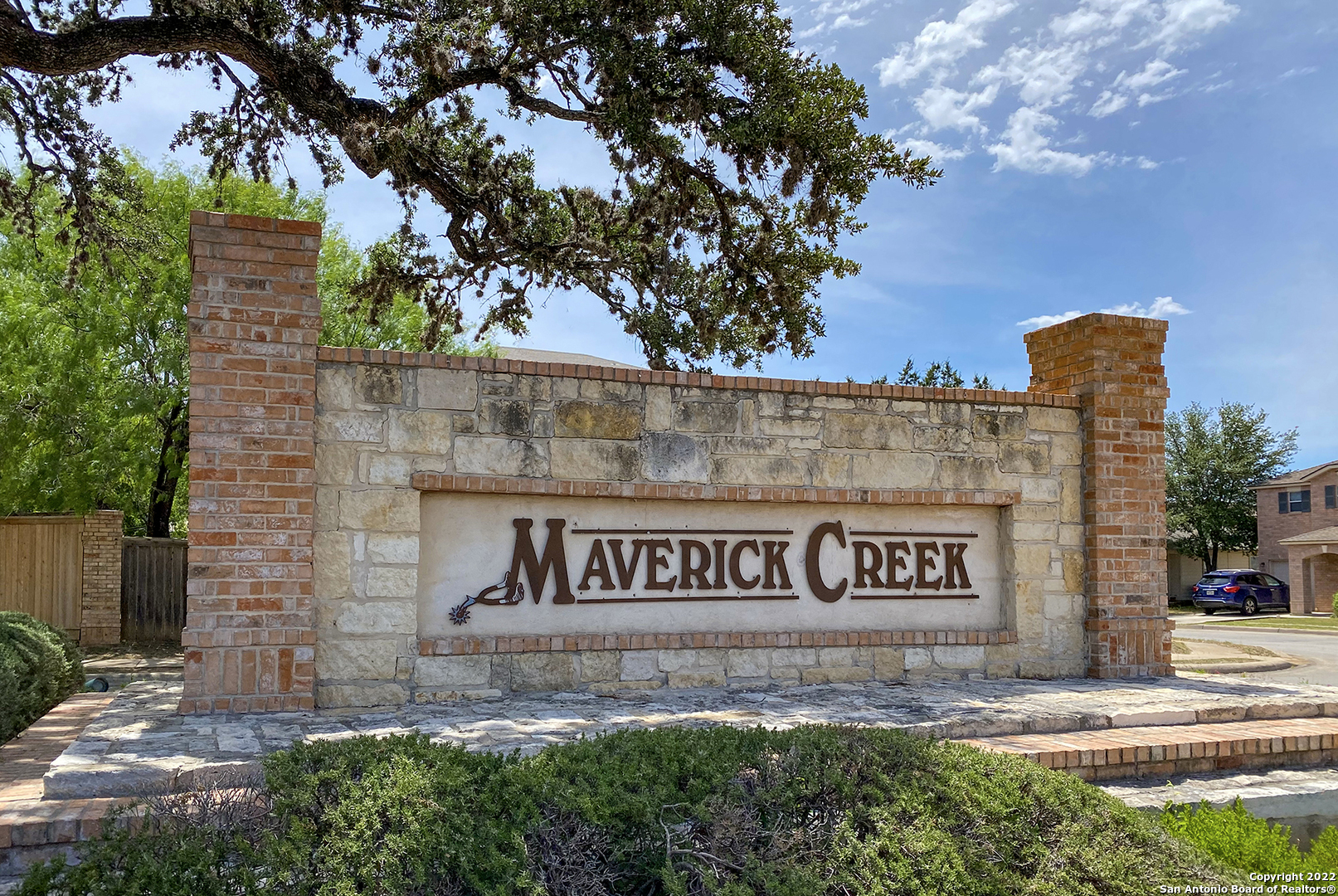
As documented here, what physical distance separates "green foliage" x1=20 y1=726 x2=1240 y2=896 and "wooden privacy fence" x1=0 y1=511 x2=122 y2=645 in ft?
50.4

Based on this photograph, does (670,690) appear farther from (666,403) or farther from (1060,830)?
(1060,830)

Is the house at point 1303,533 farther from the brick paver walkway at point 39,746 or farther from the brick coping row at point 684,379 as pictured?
the brick paver walkway at point 39,746

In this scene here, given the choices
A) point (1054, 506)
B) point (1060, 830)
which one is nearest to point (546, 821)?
point (1060, 830)

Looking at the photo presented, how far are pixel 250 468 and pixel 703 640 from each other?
3182 mm

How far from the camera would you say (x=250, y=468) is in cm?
577

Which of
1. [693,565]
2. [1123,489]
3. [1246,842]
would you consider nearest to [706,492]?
[693,565]

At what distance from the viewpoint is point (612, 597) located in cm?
662

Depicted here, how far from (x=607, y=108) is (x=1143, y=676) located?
6.56 m

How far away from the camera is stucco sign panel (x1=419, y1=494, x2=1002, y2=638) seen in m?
6.40

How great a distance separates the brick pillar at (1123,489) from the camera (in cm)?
761

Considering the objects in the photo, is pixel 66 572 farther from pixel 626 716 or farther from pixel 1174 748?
pixel 1174 748

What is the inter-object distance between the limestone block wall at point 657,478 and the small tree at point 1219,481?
3291cm

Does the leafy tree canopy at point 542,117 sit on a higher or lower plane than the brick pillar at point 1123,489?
higher

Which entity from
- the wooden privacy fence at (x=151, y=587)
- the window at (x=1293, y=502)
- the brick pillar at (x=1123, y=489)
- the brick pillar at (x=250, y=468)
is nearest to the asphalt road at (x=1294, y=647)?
the brick pillar at (x=1123, y=489)
